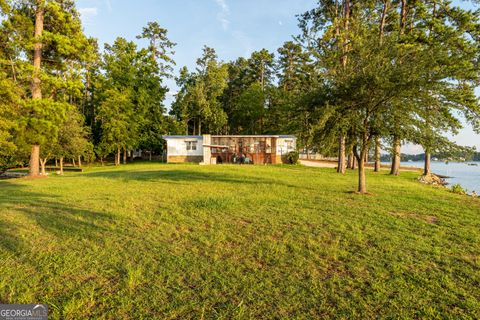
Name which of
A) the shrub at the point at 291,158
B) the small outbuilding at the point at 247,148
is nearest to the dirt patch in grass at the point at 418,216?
the small outbuilding at the point at 247,148

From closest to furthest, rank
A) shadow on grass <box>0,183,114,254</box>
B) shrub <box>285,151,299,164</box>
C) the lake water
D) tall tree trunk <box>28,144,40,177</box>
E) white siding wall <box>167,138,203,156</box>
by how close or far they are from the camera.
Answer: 1. shadow on grass <box>0,183,114,254</box>
2. tall tree trunk <box>28,144,40,177</box>
3. the lake water
4. shrub <box>285,151,299,164</box>
5. white siding wall <box>167,138,203,156</box>

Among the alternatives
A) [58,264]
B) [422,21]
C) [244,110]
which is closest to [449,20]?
[422,21]

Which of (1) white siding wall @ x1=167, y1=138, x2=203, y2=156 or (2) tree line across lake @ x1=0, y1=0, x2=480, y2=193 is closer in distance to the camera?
(2) tree line across lake @ x1=0, y1=0, x2=480, y2=193

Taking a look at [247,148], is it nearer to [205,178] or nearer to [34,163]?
[205,178]

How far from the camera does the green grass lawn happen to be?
2793 millimetres

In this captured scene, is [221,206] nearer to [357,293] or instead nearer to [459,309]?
[357,293]

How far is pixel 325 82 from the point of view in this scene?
9.20 m

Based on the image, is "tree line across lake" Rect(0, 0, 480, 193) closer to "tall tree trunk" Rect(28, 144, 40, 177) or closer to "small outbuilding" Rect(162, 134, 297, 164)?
"tall tree trunk" Rect(28, 144, 40, 177)

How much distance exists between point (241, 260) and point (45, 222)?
4.60m

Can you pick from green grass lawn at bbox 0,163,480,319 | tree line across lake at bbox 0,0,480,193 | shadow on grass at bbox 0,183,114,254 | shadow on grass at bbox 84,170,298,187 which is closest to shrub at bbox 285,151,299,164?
tree line across lake at bbox 0,0,480,193

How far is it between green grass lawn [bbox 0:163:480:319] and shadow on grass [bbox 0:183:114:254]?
0.12 feet

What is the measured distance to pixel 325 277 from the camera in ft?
11.1

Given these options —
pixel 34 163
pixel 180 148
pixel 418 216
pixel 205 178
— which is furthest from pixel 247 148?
pixel 418 216

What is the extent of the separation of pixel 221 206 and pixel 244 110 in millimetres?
35462
